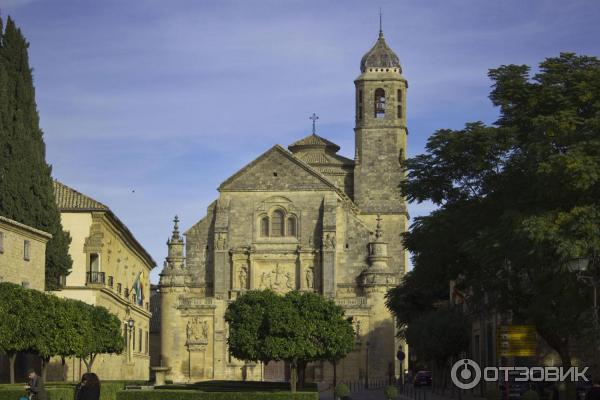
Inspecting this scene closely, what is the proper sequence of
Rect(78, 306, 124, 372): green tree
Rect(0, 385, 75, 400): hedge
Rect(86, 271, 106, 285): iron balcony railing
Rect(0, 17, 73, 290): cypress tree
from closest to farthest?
Rect(0, 385, 75, 400): hedge, Rect(78, 306, 124, 372): green tree, Rect(0, 17, 73, 290): cypress tree, Rect(86, 271, 106, 285): iron balcony railing

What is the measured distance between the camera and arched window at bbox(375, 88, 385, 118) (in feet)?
339

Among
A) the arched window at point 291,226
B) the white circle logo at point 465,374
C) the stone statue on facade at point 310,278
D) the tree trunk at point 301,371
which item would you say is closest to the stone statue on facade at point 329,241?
the stone statue on facade at point 310,278

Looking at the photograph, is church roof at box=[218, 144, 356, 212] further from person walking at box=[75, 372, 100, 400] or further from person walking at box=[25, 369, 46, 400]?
person walking at box=[75, 372, 100, 400]

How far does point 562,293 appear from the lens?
35438 millimetres

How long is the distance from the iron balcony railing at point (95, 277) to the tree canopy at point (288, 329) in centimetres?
1155

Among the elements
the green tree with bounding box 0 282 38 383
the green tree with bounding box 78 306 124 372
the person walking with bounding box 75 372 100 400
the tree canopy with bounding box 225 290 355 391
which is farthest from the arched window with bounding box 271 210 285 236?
the person walking with bounding box 75 372 100 400

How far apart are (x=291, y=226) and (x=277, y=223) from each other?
1129mm

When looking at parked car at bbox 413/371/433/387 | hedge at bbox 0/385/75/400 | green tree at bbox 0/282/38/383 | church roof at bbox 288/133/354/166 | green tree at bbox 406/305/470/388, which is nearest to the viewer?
hedge at bbox 0/385/75/400

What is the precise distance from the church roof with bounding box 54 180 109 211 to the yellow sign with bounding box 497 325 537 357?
36.7 m

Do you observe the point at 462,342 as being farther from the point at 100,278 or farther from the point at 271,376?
the point at 271,376

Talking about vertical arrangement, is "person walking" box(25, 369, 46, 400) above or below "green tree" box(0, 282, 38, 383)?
below

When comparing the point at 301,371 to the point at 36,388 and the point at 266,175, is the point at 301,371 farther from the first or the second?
the point at 36,388

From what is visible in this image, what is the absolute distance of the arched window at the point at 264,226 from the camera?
9231 centimetres

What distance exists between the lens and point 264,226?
3639 inches
